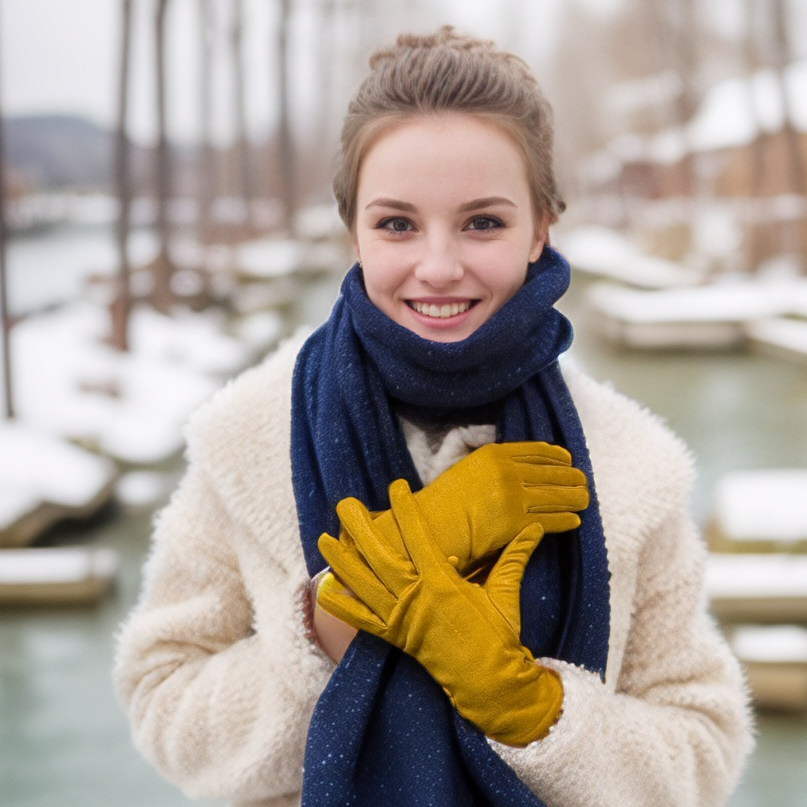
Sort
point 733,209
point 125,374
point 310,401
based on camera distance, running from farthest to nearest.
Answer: point 733,209, point 125,374, point 310,401

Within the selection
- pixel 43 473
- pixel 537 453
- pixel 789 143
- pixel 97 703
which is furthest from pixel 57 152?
pixel 789 143

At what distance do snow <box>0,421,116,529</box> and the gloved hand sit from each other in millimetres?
A: 2912

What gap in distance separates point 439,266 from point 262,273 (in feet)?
35.4

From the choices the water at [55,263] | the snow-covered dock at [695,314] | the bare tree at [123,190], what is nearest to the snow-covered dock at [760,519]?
the water at [55,263]

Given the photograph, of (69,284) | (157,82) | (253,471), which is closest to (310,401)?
(253,471)

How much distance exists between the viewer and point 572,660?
84cm

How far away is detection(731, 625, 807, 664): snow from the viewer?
7.75ft

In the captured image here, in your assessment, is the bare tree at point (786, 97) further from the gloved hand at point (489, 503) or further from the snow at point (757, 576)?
the gloved hand at point (489, 503)

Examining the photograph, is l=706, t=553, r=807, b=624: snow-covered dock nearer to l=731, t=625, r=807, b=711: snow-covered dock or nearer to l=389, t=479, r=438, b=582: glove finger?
l=731, t=625, r=807, b=711: snow-covered dock

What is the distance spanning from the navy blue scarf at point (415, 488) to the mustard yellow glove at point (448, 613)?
0.04 m

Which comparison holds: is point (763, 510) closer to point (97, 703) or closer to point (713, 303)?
point (97, 703)

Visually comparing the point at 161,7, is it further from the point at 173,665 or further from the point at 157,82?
the point at 173,665

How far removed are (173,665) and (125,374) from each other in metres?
5.11

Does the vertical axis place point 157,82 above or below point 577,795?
above
